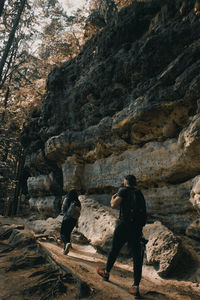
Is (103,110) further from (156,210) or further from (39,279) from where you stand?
(39,279)

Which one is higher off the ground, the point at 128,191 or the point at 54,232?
the point at 128,191

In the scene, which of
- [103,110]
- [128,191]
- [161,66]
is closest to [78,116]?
[103,110]

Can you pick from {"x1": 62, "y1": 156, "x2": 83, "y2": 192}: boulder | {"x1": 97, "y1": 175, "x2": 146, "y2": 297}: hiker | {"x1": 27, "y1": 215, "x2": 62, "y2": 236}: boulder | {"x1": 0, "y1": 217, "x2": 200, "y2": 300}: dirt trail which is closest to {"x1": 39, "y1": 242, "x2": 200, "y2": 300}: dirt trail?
{"x1": 0, "y1": 217, "x2": 200, "y2": 300}: dirt trail

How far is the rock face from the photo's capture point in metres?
6.39

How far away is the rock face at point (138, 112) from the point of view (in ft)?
21.0

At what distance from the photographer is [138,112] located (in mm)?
7367

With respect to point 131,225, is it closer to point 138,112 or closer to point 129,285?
point 129,285

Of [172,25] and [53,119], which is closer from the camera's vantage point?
[172,25]

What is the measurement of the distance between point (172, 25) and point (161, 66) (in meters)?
1.45

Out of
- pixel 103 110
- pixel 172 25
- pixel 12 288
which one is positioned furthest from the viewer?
pixel 103 110

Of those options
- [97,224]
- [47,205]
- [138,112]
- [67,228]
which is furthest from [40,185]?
[138,112]

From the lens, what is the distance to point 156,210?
7.02 metres

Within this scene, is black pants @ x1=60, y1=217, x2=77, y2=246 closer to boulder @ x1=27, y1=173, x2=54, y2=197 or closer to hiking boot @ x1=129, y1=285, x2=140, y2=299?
hiking boot @ x1=129, y1=285, x2=140, y2=299

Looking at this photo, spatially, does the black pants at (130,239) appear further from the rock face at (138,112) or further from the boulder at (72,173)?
the boulder at (72,173)
